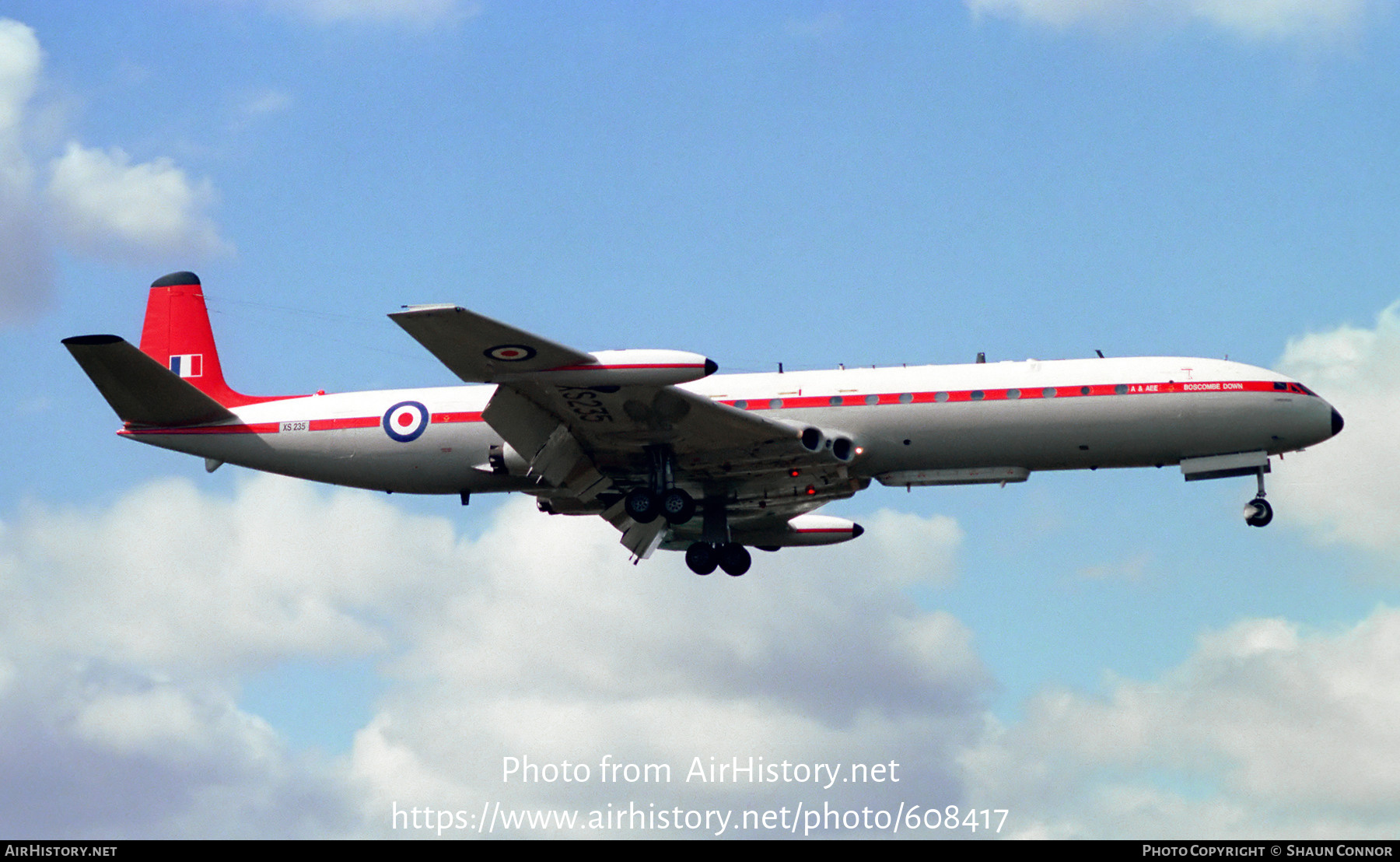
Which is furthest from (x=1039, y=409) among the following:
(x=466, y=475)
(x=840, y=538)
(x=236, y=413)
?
(x=236, y=413)

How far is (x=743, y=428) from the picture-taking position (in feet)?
115

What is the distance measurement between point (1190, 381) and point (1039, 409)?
140 inches

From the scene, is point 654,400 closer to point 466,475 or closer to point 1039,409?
point 466,475

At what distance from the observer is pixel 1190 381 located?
118 ft

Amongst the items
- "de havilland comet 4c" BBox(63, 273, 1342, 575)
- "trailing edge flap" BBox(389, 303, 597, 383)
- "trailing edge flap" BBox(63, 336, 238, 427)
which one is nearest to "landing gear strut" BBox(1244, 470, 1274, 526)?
"de havilland comet 4c" BBox(63, 273, 1342, 575)

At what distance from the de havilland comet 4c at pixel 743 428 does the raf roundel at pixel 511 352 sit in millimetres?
456

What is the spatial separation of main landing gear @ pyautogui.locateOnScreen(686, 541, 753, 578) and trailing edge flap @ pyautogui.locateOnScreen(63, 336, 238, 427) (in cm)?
1174

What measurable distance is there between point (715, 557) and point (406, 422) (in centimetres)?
849

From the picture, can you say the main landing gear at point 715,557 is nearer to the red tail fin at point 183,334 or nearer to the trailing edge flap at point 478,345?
the trailing edge flap at point 478,345

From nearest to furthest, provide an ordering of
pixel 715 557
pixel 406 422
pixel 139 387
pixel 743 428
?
pixel 743 428
pixel 139 387
pixel 406 422
pixel 715 557

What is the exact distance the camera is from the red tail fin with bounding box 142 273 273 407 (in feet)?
134

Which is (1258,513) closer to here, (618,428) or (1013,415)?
(1013,415)

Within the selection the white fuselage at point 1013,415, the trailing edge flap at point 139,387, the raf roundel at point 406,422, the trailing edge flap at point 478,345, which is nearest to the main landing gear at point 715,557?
the white fuselage at point 1013,415

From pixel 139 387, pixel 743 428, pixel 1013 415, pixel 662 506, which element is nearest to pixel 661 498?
pixel 662 506
